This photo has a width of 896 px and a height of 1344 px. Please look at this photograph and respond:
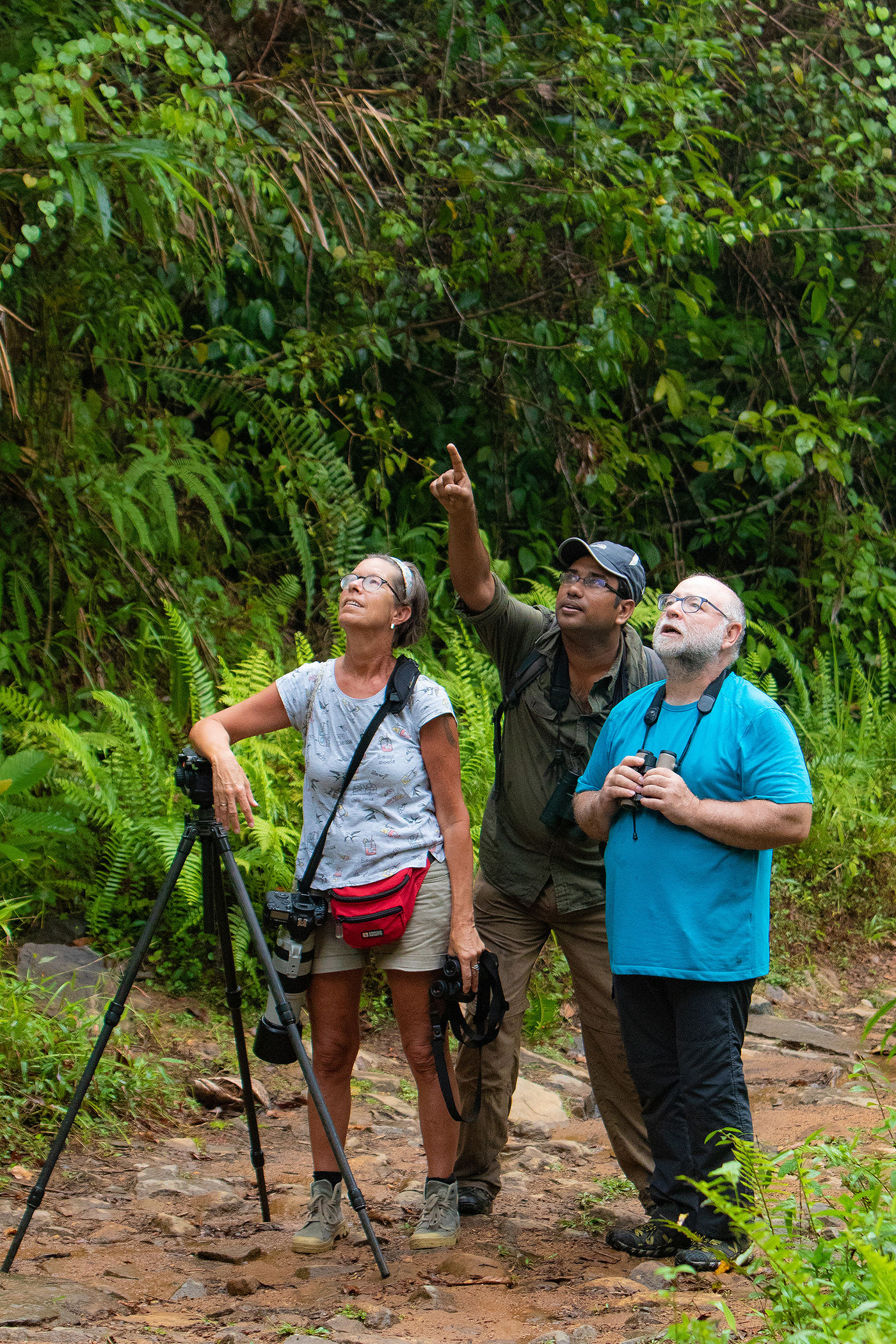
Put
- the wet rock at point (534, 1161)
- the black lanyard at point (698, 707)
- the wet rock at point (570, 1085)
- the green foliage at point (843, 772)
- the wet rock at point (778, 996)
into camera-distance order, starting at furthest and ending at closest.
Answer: the green foliage at point (843, 772), the wet rock at point (778, 996), the wet rock at point (570, 1085), the wet rock at point (534, 1161), the black lanyard at point (698, 707)

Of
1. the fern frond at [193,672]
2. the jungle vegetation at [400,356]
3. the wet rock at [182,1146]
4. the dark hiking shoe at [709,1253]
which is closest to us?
the dark hiking shoe at [709,1253]

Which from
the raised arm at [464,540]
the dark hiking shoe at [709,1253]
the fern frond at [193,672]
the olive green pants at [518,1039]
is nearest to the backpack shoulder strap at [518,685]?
the raised arm at [464,540]

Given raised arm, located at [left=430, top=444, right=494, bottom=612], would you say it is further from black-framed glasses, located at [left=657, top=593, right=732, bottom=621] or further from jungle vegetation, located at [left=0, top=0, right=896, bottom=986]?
jungle vegetation, located at [left=0, top=0, right=896, bottom=986]

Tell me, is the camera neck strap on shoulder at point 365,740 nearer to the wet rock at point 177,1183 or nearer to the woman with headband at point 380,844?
the woman with headband at point 380,844

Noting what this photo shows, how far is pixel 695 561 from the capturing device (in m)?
9.87

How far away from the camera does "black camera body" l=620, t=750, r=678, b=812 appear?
3.32 meters

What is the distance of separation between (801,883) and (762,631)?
6.35ft

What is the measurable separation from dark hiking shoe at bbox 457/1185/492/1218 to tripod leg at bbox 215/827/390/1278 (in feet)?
1.92

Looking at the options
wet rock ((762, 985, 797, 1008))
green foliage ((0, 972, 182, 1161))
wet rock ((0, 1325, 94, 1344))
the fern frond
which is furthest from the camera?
wet rock ((762, 985, 797, 1008))

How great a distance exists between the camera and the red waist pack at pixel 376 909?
3502mm

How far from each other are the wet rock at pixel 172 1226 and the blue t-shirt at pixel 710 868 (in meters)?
1.54

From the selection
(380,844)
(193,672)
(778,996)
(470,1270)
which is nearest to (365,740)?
(380,844)

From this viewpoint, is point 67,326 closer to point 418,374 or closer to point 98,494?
point 98,494

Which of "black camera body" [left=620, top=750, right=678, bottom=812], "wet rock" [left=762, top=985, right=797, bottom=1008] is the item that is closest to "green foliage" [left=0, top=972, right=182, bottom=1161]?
"black camera body" [left=620, top=750, right=678, bottom=812]
